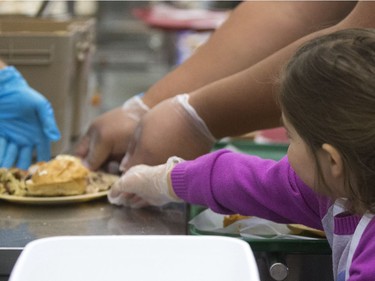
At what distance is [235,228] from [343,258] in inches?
14.4

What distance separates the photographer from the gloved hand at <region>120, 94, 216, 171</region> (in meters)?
1.63

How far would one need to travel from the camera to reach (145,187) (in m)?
1.50

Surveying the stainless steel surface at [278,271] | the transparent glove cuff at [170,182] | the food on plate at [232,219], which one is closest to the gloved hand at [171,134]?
the transparent glove cuff at [170,182]

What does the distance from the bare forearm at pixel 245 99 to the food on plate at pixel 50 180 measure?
0.29 meters

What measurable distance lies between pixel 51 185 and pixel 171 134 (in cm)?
29

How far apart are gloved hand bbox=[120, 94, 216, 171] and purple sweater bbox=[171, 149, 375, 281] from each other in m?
0.16

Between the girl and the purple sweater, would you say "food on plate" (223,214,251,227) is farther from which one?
the girl

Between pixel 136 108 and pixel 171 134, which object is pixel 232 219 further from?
pixel 136 108

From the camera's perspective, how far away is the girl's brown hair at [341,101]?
1.00 metres

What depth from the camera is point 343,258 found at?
3.67 ft

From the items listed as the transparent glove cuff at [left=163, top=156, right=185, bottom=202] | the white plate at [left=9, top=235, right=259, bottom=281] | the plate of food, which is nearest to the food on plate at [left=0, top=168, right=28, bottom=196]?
the plate of food

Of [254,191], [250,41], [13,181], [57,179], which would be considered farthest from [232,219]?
[250,41]

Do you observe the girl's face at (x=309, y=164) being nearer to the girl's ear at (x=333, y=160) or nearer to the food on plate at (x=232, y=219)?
the girl's ear at (x=333, y=160)

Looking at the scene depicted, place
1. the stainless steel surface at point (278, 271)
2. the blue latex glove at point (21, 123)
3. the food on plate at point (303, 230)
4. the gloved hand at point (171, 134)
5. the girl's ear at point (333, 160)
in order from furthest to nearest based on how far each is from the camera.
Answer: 1. the blue latex glove at point (21, 123)
2. the gloved hand at point (171, 134)
3. the food on plate at point (303, 230)
4. the stainless steel surface at point (278, 271)
5. the girl's ear at point (333, 160)
